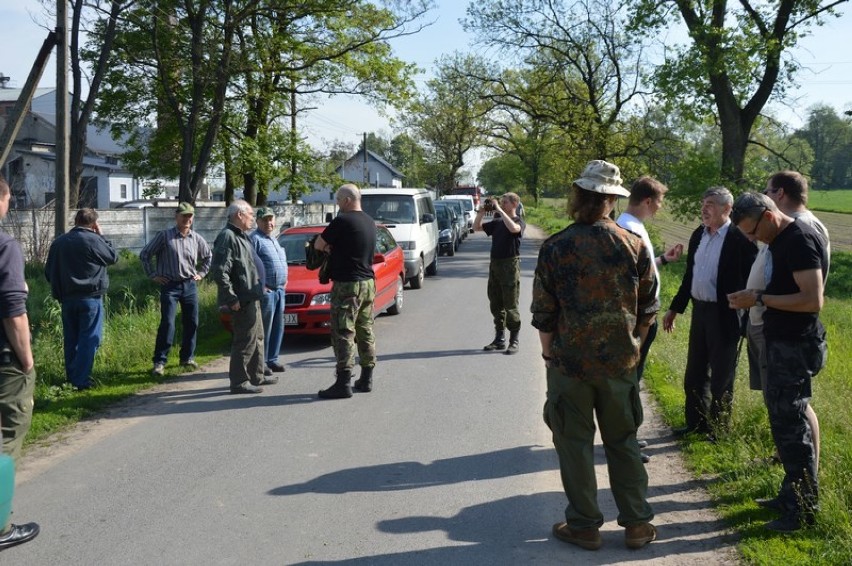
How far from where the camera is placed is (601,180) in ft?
13.7

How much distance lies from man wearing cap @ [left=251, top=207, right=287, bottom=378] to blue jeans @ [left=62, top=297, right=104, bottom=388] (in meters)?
1.65

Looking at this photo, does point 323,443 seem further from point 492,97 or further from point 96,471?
point 492,97

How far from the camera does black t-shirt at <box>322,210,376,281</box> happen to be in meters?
7.52

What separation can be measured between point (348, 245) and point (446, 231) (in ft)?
61.5

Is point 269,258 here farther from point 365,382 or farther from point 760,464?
point 760,464

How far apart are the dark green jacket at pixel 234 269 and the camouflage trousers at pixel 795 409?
16.5 ft

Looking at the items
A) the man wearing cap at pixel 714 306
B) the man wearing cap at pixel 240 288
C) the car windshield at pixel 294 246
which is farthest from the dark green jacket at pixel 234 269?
the man wearing cap at pixel 714 306

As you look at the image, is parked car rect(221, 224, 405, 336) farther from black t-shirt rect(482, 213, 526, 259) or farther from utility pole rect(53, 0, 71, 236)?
utility pole rect(53, 0, 71, 236)

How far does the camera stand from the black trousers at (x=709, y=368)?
230 inches

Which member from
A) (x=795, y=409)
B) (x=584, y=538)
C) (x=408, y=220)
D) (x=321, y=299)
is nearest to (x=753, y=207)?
(x=795, y=409)

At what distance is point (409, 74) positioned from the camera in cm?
2545

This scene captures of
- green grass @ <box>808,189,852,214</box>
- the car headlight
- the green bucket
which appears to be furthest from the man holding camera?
green grass @ <box>808,189,852,214</box>

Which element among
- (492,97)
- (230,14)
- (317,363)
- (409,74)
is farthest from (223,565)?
(492,97)

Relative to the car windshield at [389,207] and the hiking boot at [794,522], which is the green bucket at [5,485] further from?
the car windshield at [389,207]
